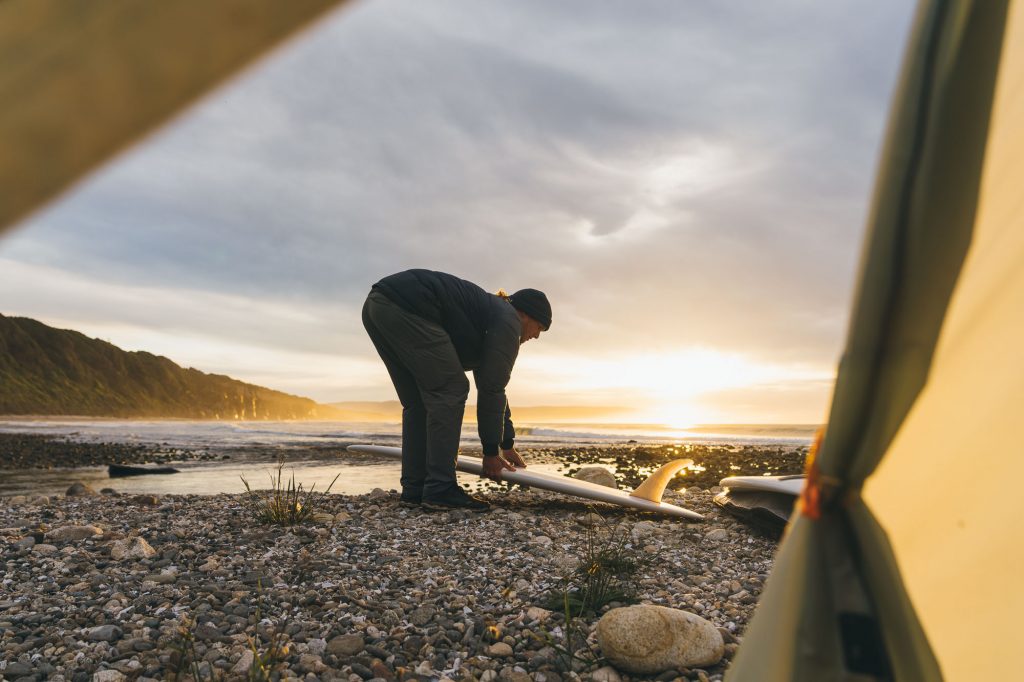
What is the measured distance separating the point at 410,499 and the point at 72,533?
2610 millimetres

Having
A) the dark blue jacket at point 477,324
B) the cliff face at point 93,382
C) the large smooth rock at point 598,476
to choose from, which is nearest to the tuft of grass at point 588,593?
the dark blue jacket at point 477,324

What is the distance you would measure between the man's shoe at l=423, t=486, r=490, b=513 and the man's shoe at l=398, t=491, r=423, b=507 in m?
0.33

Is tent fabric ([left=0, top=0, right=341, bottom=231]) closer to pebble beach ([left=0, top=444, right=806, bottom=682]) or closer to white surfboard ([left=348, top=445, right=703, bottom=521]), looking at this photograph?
pebble beach ([left=0, top=444, right=806, bottom=682])

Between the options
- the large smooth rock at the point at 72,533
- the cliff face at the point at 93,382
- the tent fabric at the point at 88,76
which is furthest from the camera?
the cliff face at the point at 93,382

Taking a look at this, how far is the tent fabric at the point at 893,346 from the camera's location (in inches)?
43.5

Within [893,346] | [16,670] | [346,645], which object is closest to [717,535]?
[346,645]

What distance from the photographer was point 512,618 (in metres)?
3.15

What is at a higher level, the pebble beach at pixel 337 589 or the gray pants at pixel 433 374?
the gray pants at pixel 433 374

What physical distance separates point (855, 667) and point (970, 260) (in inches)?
31.3

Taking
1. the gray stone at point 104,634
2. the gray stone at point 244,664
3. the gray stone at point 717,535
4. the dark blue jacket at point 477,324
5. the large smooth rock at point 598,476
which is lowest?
the gray stone at point 244,664

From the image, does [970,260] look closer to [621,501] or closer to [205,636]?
[205,636]

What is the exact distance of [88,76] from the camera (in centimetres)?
40

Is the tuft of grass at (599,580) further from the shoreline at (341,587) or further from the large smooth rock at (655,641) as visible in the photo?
the large smooth rock at (655,641)

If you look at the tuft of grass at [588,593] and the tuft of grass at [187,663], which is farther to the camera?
the tuft of grass at [588,593]
